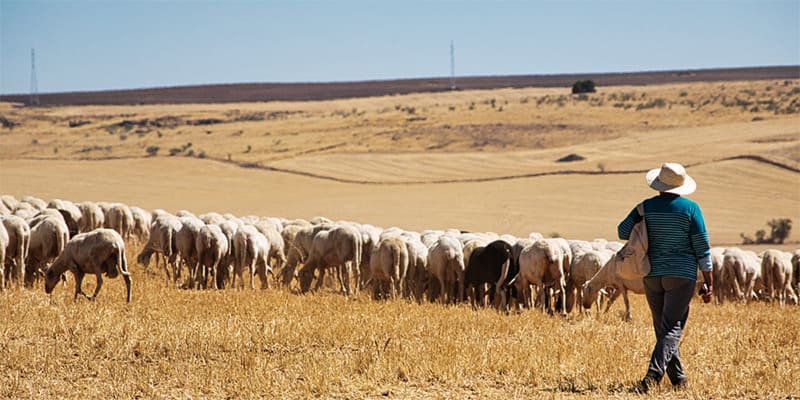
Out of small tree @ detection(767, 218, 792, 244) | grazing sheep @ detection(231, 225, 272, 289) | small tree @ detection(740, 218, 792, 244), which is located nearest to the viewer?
grazing sheep @ detection(231, 225, 272, 289)

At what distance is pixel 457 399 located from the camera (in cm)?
875

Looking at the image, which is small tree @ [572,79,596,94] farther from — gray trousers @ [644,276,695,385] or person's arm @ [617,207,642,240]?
gray trousers @ [644,276,695,385]

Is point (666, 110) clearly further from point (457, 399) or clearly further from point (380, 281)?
point (457, 399)

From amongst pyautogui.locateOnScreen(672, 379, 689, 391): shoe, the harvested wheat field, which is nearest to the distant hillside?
the harvested wheat field

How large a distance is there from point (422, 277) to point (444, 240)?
97 centimetres

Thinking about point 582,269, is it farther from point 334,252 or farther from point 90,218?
point 90,218

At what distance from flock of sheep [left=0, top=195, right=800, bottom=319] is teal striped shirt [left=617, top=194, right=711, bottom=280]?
5.61m

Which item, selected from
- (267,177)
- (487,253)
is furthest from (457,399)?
(267,177)

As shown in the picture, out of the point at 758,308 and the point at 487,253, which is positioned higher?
the point at 487,253

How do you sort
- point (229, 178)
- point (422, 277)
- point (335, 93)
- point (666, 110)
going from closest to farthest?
point (422, 277)
point (229, 178)
point (666, 110)
point (335, 93)

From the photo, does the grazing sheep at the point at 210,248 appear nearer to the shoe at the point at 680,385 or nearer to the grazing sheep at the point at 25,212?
the grazing sheep at the point at 25,212

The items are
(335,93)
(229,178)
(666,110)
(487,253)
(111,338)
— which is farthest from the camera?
(335,93)

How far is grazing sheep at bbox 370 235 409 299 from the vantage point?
674 inches

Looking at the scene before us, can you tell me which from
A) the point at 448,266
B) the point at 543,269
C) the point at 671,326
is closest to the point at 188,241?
the point at 448,266
